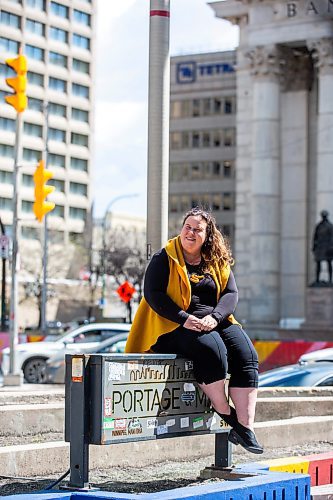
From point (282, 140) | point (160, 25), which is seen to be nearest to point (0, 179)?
point (282, 140)

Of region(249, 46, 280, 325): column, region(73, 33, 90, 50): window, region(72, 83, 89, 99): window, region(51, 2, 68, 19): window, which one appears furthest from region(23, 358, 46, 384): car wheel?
region(72, 83, 89, 99): window

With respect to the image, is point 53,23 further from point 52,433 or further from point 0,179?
point 52,433

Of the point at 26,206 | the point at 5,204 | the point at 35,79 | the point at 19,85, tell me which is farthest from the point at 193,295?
the point at 35,79

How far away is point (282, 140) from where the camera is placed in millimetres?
54438

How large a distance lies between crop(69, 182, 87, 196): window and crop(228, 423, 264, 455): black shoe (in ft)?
350

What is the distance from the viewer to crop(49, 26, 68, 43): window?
109m

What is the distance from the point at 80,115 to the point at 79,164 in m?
4.84

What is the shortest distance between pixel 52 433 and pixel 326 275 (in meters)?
40.0

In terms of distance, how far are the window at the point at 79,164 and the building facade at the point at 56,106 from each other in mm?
99

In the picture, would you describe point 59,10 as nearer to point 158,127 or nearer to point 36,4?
point 36,4

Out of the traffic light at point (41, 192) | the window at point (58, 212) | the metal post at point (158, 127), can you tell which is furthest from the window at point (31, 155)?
the metal post at point (158, 127)

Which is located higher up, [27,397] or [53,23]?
[53,23]

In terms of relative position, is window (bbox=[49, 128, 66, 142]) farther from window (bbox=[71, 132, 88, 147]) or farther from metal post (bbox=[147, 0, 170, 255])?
metal post (bbox=[147, 0, 170, 255])

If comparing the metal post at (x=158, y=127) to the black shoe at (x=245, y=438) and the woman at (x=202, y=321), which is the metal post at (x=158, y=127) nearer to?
the woman at (x=202, y=321)
